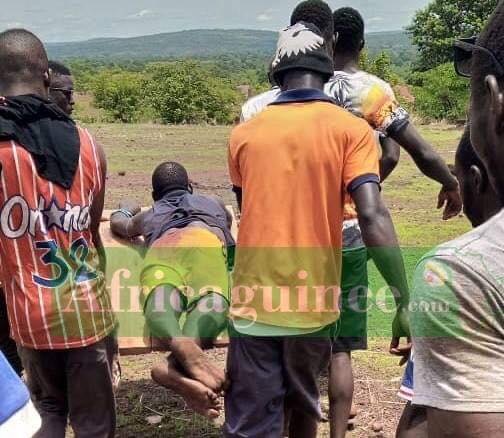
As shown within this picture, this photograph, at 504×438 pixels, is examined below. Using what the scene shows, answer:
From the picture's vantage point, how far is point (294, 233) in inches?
90.6

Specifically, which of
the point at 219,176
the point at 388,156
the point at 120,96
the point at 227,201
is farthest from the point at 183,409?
the point at 120,96

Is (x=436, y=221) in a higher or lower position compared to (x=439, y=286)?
lower

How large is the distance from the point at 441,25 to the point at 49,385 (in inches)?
1561

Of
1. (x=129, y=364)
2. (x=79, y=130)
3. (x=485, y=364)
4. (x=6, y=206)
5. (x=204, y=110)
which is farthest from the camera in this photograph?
(x=204, y=110)

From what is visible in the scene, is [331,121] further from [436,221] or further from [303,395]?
[436,221]

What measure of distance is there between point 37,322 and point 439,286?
1672mm

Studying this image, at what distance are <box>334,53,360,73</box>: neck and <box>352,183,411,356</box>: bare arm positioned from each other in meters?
1.07

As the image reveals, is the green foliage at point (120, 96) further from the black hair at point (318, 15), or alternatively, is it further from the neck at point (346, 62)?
the black hair at point (318, 15)

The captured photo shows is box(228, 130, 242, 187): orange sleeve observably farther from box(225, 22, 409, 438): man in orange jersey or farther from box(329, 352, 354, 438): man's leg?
box(329, 352, 354, 438): man's leg

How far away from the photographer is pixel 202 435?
11.2ft

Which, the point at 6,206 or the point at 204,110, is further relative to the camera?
the point at 204,110

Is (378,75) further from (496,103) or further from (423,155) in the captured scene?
(496,103)

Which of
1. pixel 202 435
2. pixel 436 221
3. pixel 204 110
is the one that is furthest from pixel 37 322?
pixel 204 110

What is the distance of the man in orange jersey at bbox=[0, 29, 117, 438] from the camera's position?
7.28ft
